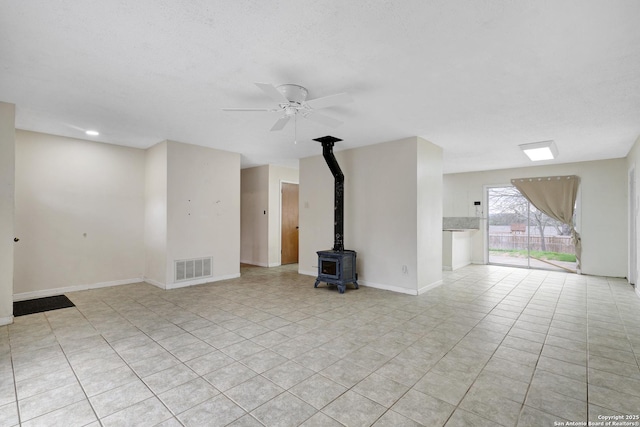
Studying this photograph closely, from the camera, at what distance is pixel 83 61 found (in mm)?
2520

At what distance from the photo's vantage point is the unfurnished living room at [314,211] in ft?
6.47

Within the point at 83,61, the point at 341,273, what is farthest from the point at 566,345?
the point at 83,61

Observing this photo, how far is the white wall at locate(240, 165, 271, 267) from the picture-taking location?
7.50 m

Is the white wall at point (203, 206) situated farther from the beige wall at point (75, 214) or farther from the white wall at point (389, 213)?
the white wall at point (389, 213)

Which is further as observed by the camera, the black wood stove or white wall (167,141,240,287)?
white wall (167,141,240,287)

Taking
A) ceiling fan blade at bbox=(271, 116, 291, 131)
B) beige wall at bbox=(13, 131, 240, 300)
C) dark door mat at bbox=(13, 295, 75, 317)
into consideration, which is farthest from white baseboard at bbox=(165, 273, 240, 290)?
ceiling fan blade at bbox=(271, 116, 291, 131)

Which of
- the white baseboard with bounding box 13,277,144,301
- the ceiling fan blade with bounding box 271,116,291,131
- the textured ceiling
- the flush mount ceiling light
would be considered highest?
the textured ceiling

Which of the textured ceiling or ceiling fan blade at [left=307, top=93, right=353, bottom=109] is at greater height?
the textured ceiling

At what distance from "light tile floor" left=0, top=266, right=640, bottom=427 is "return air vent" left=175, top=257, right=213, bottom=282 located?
2.38ft

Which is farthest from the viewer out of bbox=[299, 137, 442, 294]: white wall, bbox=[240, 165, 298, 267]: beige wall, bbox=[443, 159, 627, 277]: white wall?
bbox=[240, 165, 298, 267]: beige wall

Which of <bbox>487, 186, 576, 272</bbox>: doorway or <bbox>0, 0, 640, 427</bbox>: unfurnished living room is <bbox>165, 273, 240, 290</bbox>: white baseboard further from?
<bbox>487, 186, 576, 272</bbox>: doorway

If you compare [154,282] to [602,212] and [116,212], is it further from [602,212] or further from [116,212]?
[602,212]

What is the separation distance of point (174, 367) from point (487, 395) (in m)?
2.36

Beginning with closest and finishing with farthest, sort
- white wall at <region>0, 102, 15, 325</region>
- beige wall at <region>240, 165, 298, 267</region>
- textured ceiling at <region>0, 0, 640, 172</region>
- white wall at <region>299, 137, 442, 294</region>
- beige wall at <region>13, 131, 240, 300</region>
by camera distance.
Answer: textured ceiling at <region>0, 0, 640, 172</region> < white wall at <region>0, 102, 15, 325</region> < beige wall at <region>13, 131, 240, 300</region> < white wall at <region>299, 137, 442, 294</region> < beige wall at <region>240, 165, 298, 267</region>
